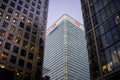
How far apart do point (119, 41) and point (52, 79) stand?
14550 centimetres

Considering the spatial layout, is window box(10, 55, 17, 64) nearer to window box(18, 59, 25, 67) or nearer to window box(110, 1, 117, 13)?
window box(18, 59, 25, 67)

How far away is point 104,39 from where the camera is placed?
162ft

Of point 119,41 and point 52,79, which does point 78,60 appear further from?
point 119,41

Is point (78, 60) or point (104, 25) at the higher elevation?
point (78, 60)

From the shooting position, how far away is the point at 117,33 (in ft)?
148

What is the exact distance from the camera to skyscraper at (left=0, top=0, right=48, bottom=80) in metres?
58.4

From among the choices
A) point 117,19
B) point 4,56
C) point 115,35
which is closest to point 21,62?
point 4,56

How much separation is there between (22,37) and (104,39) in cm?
2963

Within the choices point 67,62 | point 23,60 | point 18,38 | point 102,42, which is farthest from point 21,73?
point 67,62

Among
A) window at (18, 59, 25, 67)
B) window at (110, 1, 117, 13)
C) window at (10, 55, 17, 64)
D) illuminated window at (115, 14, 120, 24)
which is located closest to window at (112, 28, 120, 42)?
illuminated window at (115, 14, 120, 24)

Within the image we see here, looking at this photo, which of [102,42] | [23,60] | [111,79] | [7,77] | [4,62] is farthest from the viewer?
[23,60]

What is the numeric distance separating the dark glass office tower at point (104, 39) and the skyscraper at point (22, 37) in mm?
19867

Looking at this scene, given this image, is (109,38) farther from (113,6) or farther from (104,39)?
(113,6)

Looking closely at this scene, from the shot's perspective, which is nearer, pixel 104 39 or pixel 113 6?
pixel 104 39
